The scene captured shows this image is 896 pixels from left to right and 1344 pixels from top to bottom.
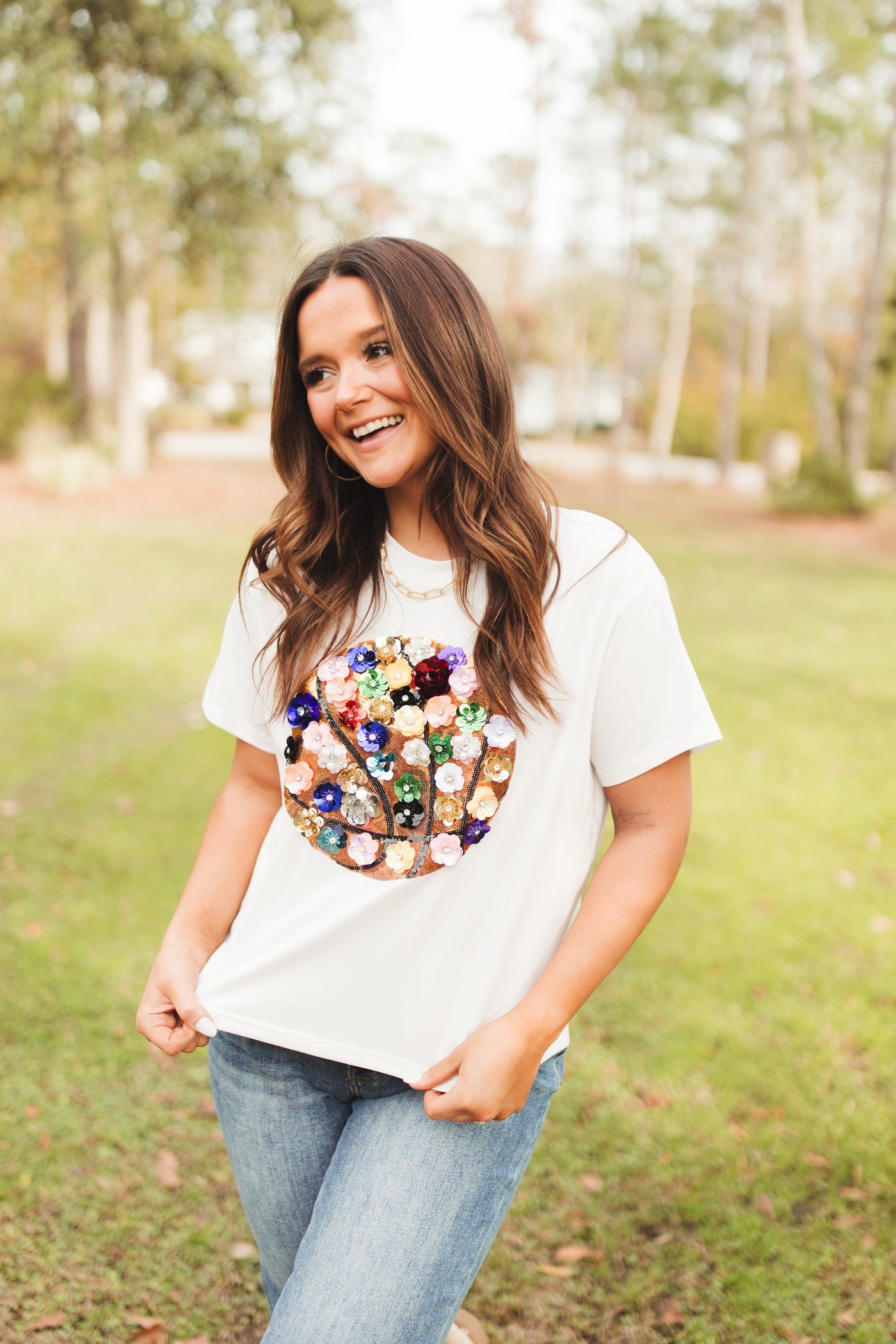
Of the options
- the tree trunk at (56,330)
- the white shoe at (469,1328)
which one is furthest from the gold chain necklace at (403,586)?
the tree trunk at (56,330)

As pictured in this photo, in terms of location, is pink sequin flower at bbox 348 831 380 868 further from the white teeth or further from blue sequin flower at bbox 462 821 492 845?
the white teeth

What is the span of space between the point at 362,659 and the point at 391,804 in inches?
8.9

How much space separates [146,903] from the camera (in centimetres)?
454

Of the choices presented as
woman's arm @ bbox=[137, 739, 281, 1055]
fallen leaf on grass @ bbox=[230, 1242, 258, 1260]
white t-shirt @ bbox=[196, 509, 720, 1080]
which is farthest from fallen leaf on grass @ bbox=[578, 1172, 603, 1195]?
woman's arm @ bbox=[137, 739, 281, 1055]

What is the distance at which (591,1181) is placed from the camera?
3092mm

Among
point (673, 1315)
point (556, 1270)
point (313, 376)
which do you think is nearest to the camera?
point (313, 376)

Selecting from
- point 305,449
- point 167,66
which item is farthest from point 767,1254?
point 167,66

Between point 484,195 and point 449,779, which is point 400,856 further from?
point 484,195

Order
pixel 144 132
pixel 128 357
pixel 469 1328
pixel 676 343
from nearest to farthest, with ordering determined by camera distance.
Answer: pixel 469 1328 < pixel 144 132 < pixel 128 357 < pixel 676 343

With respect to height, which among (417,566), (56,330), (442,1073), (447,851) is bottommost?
(56,330)

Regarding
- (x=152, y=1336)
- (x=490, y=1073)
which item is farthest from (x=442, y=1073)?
(x=152, y=1336)

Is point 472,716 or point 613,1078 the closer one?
point 472,716

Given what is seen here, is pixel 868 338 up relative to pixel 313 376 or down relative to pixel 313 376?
down

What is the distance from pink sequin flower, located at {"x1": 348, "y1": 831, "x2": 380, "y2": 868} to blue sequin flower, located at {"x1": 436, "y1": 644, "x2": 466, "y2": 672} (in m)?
0.28
